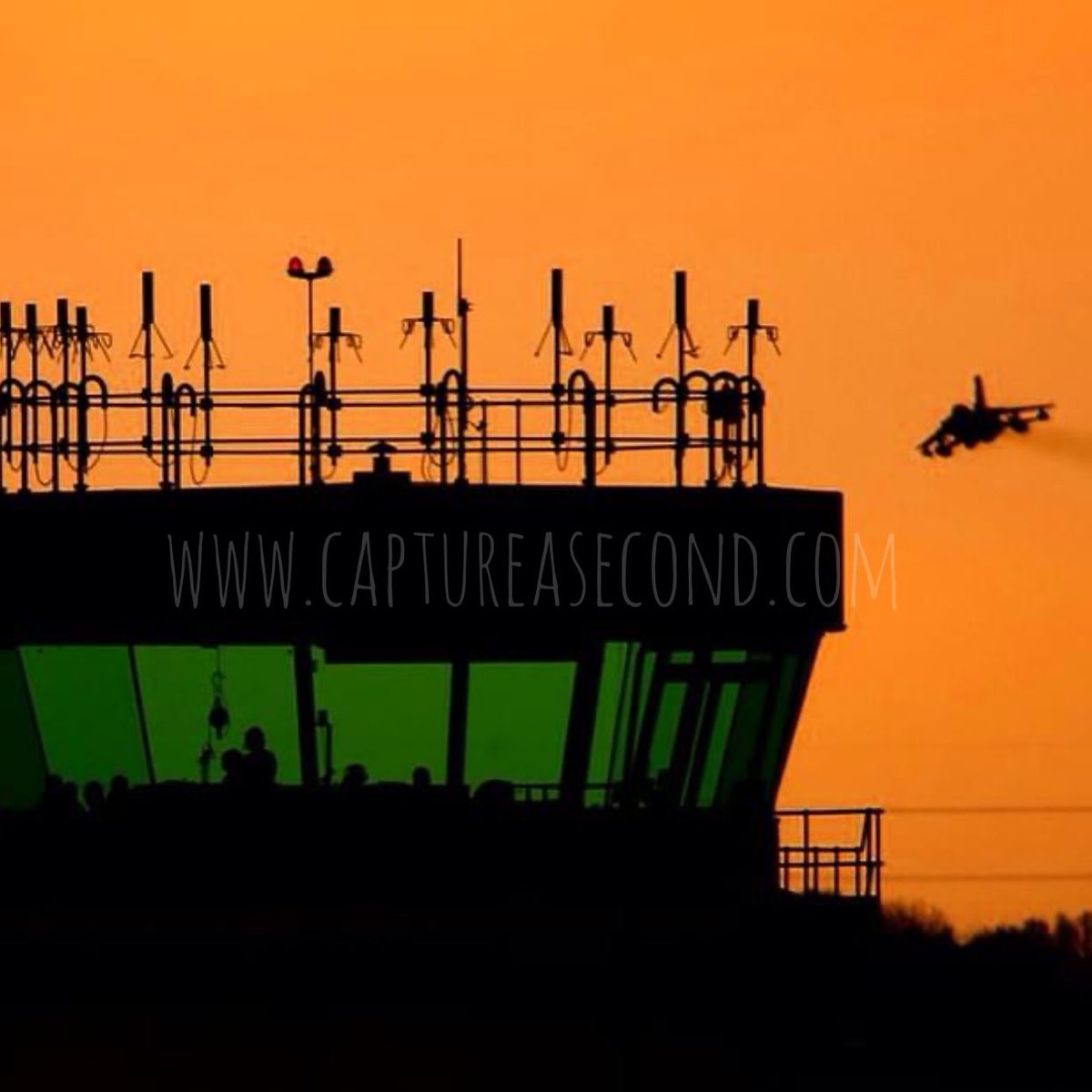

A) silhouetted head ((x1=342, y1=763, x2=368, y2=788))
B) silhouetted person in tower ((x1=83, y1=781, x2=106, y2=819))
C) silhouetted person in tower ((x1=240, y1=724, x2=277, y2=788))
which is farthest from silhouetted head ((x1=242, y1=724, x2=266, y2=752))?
silhouetted person in tower ((x1=83, y1=781, x2=106, y2=819))

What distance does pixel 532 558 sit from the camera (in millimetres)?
66312

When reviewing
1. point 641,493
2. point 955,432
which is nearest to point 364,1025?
point 641,493

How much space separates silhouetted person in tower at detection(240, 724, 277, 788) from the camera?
66.9m

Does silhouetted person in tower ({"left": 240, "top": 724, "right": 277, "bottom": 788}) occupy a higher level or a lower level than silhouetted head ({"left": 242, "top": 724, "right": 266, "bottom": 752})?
lower

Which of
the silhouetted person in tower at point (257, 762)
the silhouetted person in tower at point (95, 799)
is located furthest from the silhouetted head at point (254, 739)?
the silhouetted person in tower at point (95, 799)

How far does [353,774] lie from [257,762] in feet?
3.12

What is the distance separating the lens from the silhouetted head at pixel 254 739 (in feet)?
220

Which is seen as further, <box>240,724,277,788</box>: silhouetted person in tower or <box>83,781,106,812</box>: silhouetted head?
<box>83,781,106,812</box>: silhouetted head

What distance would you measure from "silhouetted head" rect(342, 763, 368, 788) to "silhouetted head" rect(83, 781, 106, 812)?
255 centimetres

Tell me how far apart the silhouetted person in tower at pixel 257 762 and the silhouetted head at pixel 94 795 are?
169 centimetres

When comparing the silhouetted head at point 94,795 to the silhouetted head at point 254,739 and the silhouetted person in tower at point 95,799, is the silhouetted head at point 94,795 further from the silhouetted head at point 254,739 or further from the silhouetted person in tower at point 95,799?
the silhouetted head at point 254,739

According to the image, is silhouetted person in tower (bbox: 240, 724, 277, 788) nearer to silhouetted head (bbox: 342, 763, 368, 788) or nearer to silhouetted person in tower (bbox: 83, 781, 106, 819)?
silhouetted head (bbox: 342, 763, 368, 788)

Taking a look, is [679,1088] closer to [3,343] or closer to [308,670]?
[308,670]

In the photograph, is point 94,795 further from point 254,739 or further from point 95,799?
point 254,739
